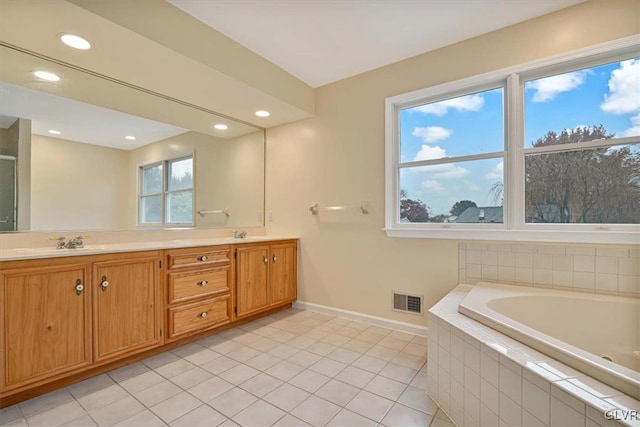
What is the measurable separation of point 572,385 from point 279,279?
8.30 feet

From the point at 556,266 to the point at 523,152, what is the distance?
2.76 feet

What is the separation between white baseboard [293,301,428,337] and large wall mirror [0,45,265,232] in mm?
1216

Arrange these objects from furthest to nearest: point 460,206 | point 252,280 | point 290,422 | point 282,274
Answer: point 282,274
point 252,280
point 460,206
point 290,422

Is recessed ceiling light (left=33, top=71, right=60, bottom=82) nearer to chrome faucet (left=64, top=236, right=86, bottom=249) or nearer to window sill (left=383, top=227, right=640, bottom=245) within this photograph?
chrome faucet (left=64, top=236, right=86, bottom=249)

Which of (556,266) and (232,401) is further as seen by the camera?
(556,266)

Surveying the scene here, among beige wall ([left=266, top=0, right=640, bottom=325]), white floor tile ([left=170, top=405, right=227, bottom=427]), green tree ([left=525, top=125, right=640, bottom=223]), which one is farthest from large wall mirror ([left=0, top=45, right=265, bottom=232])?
green tree ([left=525, top=125, right=640, bottom=223])

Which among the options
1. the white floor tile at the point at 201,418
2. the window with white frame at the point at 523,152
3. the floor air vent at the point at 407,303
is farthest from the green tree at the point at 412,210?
the white floor tile at the point at 201,418

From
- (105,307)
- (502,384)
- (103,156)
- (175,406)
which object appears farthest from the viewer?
(103,156)

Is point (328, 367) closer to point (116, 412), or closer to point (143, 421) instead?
point (143, 421)

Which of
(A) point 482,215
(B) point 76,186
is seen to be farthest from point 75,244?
(A) point 482,215

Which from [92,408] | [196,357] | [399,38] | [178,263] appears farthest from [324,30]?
[92,408]

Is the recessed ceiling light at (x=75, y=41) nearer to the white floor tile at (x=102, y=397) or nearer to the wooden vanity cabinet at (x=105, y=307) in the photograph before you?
the wooden vanity cabinet at (x=105, y=307)

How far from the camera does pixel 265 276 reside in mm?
2973

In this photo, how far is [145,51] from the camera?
1925mm
